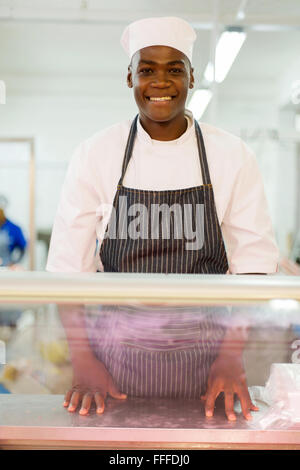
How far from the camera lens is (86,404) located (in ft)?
2.65

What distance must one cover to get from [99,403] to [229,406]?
0.68ft

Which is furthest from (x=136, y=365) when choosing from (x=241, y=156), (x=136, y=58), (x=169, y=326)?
(x=136, y=58)

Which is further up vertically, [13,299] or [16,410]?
[13,299]

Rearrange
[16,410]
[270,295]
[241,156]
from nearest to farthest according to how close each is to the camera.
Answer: [270,295], [16,410], [241,156]

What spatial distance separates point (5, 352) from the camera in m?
0.83

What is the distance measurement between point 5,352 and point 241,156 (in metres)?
0.69

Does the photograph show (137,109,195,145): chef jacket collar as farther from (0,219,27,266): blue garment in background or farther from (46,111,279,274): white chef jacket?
(0,219,27,266): blue garment in background

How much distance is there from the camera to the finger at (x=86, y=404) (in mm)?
795

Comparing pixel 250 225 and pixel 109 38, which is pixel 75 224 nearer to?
pixel 250 225

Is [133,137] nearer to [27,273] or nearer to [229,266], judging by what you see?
[229,266]

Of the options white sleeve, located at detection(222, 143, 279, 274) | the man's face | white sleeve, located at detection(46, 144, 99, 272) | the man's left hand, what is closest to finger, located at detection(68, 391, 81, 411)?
the man's left hand

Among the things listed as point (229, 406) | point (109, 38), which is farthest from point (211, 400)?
point (109, 38)

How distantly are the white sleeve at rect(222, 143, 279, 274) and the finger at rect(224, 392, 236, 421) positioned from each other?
39cm

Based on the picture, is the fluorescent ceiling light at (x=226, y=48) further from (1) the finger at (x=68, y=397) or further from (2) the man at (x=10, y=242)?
(1) the finger at (x=68, y=397)
